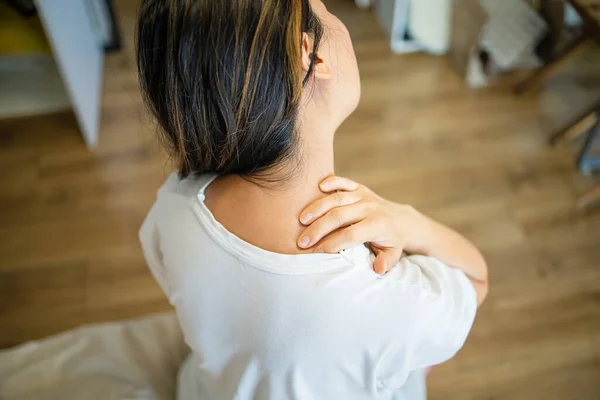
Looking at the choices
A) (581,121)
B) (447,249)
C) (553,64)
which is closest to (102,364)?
(447,249)

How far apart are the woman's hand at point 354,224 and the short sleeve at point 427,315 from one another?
0.12 ft

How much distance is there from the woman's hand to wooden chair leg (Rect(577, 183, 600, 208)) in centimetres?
117

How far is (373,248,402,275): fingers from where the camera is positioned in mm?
706

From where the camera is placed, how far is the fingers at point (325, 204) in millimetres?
697

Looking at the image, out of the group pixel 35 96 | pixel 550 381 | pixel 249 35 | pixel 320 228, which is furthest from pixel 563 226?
pixel 35 96

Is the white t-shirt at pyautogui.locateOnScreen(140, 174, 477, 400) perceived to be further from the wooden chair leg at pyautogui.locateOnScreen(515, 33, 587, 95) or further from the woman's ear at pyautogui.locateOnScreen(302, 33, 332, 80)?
the wooden chair leg at pyautogui.locateOnScreen(515, 33, 587, 95)

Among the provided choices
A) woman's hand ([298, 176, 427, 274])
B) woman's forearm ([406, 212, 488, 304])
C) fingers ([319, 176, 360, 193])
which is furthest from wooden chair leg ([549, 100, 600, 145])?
fingers ([319, 176, 360, 193])

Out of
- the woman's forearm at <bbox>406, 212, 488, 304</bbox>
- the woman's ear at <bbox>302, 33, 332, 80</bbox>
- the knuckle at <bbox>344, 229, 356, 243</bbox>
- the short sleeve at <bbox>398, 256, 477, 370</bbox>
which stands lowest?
the woman's forearm at <bbox>406, 212, 488, 304</bbox>

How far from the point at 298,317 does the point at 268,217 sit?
0.13m

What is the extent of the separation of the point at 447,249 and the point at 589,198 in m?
1.12

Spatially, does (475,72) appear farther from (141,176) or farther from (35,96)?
(35,96)

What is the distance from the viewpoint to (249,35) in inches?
22.0

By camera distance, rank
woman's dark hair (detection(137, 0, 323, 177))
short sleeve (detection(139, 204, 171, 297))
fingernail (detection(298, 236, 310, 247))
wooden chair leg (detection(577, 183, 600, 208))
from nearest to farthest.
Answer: woman's dark hair (detection(137, 0, 323, 177)) < fingernail (detection(298, 236, 310, 247)) < short sleeve (detection(139, 204, 171, 297)) < wooden chair leg (detection(577, 183, 600, 208))

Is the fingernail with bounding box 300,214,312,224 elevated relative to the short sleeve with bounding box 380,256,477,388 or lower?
elevated
